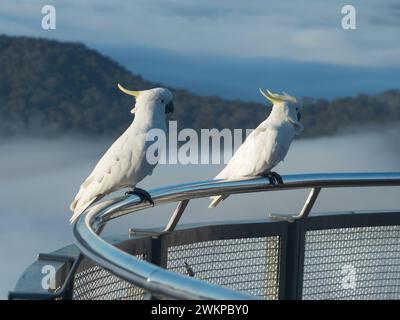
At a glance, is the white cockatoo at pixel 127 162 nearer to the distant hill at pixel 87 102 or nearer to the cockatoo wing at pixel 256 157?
the cockatoo wing at pixel 256 157

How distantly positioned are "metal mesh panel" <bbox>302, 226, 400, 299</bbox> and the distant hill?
583 cm

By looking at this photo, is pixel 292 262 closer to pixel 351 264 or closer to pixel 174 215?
pixel 351 264

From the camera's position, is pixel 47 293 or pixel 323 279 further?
pixel 323 279

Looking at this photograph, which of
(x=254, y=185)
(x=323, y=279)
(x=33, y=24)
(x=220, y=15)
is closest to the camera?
(x=254, y=185)

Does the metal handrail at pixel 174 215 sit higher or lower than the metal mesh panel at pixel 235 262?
higher

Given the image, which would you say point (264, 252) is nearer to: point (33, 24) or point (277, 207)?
point (277, 207)

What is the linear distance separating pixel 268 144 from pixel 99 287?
3.71 feet

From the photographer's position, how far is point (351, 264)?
214 cm

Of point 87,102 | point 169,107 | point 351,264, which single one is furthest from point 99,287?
point 87,102

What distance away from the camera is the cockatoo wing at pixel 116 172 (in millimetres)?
2152

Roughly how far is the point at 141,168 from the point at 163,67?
22.1 feet

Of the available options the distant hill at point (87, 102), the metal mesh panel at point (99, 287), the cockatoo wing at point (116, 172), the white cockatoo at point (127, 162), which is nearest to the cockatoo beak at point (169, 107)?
the white cockatoo at point (127, 162)

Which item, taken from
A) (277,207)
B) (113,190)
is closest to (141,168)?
(113,190)
